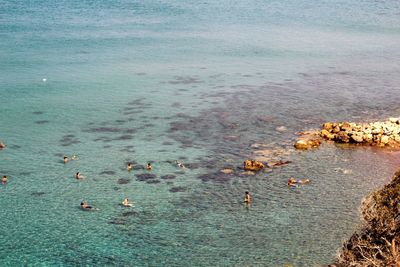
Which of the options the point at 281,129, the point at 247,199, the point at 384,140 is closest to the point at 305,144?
the point at 281,129

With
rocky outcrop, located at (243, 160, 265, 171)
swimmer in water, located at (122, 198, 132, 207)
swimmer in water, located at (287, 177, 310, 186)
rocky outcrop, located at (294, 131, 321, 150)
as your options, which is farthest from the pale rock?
swimmer in water, located at (122, 198, 132, 207)

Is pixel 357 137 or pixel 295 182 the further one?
pixel 357 137

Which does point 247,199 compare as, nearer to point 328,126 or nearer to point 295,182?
point 295,182

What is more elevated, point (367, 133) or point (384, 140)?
point (367, 133)

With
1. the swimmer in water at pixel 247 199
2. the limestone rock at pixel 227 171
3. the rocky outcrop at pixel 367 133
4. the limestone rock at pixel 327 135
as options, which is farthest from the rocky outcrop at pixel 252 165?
the rocky outcrop at pixel 367 133

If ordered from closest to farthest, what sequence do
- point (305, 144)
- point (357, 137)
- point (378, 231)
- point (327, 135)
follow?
point (378, 231) < point (305, 144) < point (357, 137) < point (327, 135)

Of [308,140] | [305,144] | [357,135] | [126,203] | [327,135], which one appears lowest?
[126,203]

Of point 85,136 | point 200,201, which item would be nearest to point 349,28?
point 85,136
